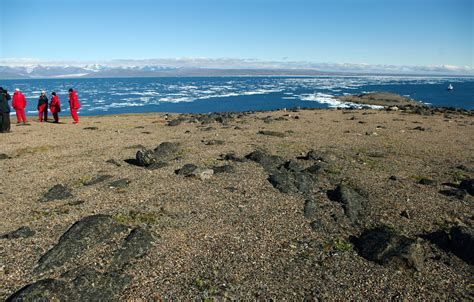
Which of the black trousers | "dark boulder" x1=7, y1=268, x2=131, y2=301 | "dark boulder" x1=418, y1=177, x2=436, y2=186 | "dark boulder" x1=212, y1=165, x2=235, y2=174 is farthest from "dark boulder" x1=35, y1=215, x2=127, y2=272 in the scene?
the black trousers

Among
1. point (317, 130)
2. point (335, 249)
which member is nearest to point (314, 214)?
point (335, 249)

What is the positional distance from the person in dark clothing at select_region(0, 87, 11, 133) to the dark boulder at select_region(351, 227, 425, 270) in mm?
22782

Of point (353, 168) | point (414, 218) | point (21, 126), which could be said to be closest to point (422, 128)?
point (353, 168)

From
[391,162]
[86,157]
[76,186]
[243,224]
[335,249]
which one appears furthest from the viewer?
[86,157]

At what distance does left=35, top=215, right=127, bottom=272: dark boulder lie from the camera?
7.63m

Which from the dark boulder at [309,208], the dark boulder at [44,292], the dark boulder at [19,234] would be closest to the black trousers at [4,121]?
the dark boulder at [19,234]

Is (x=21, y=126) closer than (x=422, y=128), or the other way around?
(x=422, y=128)

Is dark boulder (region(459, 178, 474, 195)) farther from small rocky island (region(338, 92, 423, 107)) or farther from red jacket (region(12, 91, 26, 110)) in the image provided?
small rocky island (region(338, 92, 423, 107))

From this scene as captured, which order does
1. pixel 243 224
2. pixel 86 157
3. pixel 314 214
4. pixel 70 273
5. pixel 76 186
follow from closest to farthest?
pixel 70 273, pixel 243 224, pixel 314 214, pixel 76 186, pixel 86 157

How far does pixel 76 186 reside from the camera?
12633mm

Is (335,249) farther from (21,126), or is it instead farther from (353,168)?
(21,126)

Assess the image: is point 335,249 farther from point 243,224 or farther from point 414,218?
point 414,218

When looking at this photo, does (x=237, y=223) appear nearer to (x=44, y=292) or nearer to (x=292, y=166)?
(x=44, y=292)

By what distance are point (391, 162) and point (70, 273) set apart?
1324cm
